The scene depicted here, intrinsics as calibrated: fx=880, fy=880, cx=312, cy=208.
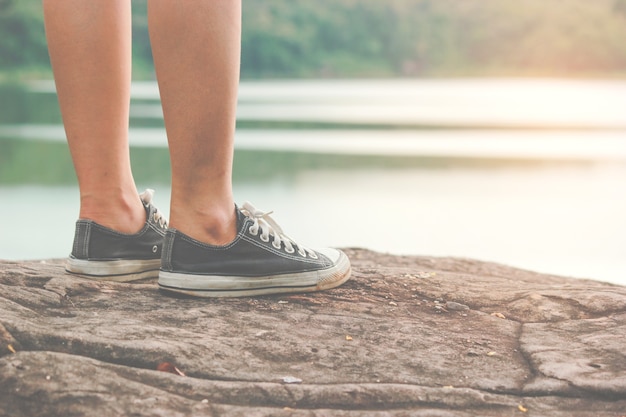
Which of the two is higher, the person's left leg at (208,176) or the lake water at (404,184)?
the lake water at (404,184)

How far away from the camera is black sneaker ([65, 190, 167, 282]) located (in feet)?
5.61

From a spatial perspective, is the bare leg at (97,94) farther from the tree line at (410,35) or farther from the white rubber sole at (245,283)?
the tree line at (410,35)

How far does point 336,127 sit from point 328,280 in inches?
528

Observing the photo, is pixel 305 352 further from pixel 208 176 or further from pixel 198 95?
pixel 198 95

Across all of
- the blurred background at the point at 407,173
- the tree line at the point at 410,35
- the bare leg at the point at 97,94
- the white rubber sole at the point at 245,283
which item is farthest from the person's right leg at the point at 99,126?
the tree line at the point at 410,35

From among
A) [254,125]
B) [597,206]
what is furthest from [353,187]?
[254,125]

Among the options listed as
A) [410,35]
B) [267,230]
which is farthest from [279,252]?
[410,35]

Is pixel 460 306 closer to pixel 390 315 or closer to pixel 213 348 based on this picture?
pixel 390 315

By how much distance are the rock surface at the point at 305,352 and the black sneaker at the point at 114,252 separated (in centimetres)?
5

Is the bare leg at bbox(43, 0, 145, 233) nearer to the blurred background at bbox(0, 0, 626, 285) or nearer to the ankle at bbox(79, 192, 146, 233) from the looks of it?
the ankle at bbox(79, 192, 146, 233)

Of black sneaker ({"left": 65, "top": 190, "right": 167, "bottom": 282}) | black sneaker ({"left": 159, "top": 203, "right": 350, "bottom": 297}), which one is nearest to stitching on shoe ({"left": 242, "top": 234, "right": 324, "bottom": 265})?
black sneaker ({"left": 159, "top": 203, "right": 350, "bottom": 297})

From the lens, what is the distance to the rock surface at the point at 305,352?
1.23m

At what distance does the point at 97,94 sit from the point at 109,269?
0.34m

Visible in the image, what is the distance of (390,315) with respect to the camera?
1.63 metres
